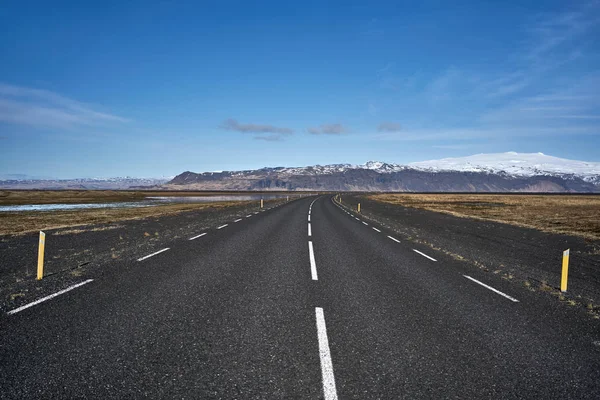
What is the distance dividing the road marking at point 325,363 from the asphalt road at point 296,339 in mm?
20

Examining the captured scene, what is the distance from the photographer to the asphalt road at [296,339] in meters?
3.75

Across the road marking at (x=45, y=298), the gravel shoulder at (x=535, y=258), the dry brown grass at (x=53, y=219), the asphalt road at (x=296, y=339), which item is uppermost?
the gravel shoulder at (x=535, y=258)

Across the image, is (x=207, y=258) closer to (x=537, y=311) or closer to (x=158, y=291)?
(x=158, y=291)

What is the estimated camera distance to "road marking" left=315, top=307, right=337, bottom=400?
3.60 m

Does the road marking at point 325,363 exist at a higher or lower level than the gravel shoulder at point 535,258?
lower

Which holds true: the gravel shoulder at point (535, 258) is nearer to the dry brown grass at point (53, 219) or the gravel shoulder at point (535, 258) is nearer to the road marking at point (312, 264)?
the road marking at point (312, 264)

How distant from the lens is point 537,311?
6.45m

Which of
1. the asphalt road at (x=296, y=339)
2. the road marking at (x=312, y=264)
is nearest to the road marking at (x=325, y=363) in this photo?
the asphalt road at (x=296, y=339)

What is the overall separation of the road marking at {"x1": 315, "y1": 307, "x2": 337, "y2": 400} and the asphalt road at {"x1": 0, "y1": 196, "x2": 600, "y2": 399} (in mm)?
20

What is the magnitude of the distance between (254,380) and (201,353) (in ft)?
3.24

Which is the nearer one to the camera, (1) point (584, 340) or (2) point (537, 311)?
(1) point (584, 340)

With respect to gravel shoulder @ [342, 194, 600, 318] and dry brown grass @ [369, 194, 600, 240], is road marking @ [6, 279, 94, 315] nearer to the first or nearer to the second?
gravel shoulder @ [342, 194, 600, 318]

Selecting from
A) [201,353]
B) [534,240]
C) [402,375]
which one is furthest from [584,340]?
[534,240]

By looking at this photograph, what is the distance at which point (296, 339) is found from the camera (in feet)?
16.1
